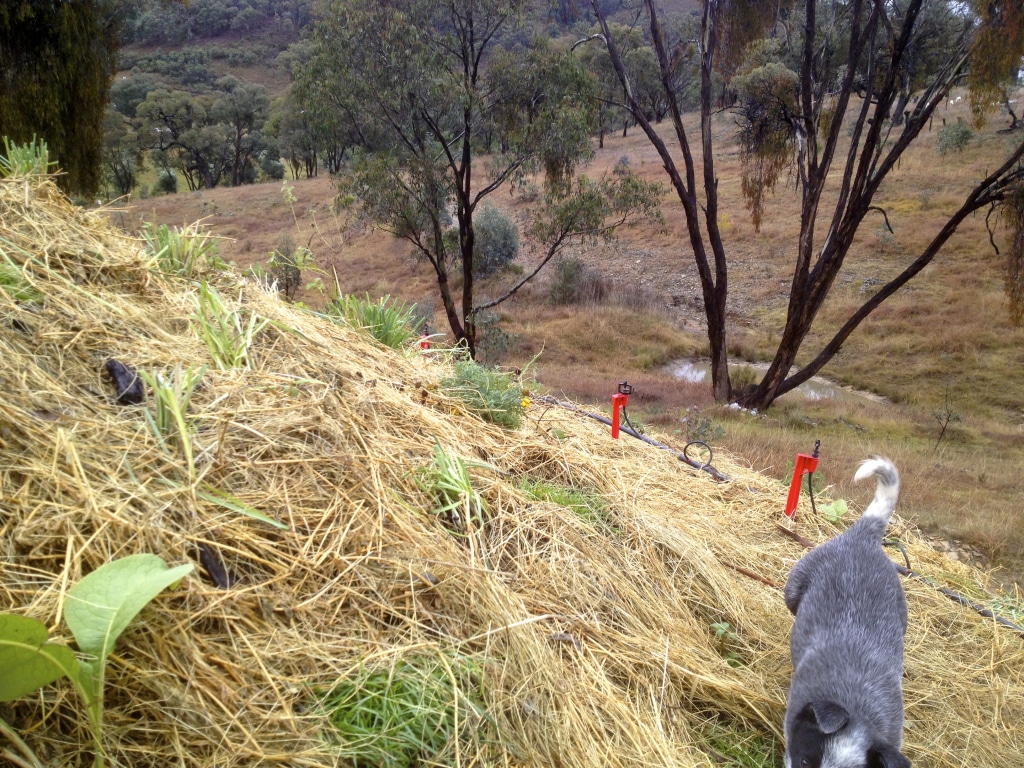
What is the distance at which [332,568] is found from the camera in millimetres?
2244

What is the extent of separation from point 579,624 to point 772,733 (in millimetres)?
927

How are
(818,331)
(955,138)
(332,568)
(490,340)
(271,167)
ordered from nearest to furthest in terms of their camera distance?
(332,568)
(490,340)
(818,331)
(955,138)
(271,167)

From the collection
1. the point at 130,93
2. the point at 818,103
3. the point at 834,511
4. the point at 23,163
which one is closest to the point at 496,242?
the point at 818,103

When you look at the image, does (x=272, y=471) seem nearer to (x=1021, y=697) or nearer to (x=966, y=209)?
(x=1021, y=697)

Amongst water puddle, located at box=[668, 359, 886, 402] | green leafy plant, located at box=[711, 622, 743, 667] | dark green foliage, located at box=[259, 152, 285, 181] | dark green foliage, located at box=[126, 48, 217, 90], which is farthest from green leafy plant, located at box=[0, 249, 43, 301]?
dark green foliage, located at box=[126, 48, 217, 90]

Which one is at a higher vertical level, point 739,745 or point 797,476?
point 797,476

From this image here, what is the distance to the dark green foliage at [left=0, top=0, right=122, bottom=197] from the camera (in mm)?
10977

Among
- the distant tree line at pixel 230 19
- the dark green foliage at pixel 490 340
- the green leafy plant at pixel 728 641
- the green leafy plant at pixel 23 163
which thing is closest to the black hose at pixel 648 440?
the green leafy plant at pixel 728 641

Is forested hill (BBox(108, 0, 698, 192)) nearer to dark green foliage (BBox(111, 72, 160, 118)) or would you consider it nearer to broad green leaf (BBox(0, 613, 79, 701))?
dark green foliage (BBox(111, 72, 160, 118))

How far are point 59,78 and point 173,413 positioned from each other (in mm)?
12747

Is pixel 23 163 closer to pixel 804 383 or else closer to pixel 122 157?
pixel 804 383

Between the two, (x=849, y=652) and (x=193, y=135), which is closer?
(x=849, y=652)

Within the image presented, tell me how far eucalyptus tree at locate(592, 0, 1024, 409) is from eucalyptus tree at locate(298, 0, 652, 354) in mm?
1492

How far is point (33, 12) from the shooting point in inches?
434
